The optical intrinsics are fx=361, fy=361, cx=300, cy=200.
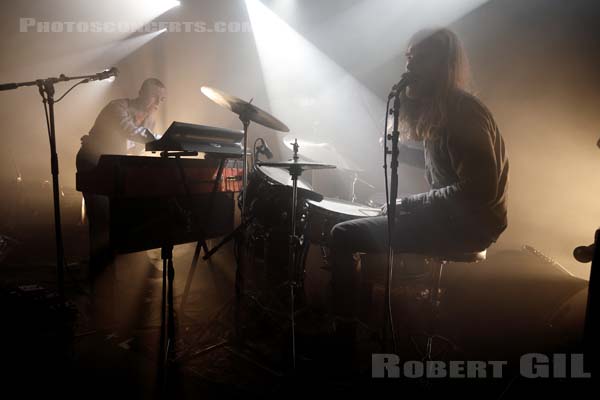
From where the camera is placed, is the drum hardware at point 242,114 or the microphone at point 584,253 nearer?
the microphone at point 584,253

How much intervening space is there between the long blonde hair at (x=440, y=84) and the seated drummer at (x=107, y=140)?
2313mm

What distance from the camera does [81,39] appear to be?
23.0 feet

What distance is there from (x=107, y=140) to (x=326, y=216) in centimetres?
257

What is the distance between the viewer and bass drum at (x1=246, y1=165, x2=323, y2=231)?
8.87 feet

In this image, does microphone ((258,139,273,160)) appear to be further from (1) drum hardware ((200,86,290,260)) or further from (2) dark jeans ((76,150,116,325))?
(2) dark jeans ((76,150,116,325))

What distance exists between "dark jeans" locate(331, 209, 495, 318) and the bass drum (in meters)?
0.66

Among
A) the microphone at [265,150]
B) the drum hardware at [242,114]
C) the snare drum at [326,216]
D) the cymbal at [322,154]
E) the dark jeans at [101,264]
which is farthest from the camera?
the cymbal at [322,154]

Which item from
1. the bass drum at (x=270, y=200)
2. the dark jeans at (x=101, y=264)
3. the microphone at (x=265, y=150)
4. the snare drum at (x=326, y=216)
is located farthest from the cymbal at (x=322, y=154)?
the dark jeans at (x=101, y=264)

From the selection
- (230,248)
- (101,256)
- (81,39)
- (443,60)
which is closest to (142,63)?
(81,39)

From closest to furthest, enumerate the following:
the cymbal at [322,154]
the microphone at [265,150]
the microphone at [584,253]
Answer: the microphone at [584,253]
the microphone at [265,150]
the cymbal at [322,154]

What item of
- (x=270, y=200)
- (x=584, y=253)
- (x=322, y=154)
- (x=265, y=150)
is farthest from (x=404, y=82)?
(x=322, y=154)

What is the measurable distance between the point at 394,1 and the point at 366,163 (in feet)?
6.56

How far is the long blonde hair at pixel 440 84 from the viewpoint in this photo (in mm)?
1995

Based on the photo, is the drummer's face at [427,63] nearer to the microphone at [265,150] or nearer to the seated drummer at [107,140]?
the microphone at [265,150]
